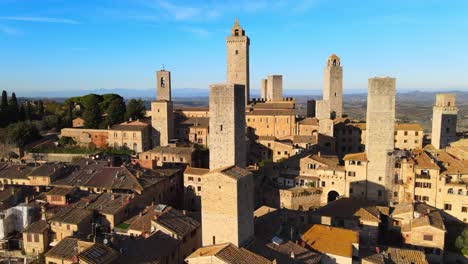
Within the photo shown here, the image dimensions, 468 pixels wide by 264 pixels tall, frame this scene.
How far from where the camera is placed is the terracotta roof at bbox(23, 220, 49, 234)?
970 inches

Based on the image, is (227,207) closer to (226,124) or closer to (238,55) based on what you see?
(226,124)

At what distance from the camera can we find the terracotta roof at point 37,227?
24645 millimetres

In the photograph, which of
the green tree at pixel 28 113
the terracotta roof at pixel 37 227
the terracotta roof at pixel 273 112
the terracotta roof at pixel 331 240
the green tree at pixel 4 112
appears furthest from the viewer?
the green tree at pixel 28 113

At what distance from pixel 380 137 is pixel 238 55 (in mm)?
27599

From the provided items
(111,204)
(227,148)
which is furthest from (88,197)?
(227,148)

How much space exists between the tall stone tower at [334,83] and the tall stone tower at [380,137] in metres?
21.5

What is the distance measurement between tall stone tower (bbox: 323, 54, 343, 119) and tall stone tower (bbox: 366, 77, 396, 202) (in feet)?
70.4

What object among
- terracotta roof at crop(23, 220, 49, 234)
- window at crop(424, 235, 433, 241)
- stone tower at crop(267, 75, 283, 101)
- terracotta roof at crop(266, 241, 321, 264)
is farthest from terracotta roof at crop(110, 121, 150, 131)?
window at crop(424, 235, 433, 241)

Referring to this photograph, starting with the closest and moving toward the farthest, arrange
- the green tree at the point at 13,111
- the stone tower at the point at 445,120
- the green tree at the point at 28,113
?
the stone tower at the point at 445,120
the green tree at the point at 13,111
the green tree at the point at 28,113

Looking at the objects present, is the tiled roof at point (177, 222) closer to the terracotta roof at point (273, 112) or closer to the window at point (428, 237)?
the window at point (428, 237)

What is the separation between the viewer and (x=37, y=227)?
25.0 m

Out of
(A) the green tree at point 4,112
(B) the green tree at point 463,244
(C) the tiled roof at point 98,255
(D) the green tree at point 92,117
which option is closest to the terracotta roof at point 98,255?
(C) the tiled roof at point 98,255

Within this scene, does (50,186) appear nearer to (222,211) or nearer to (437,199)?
(222,211)

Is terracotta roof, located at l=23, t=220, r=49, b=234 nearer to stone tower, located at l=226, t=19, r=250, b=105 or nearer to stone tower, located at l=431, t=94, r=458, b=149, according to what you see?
stone tower, located at l=226, t=19, r=250, b=105
